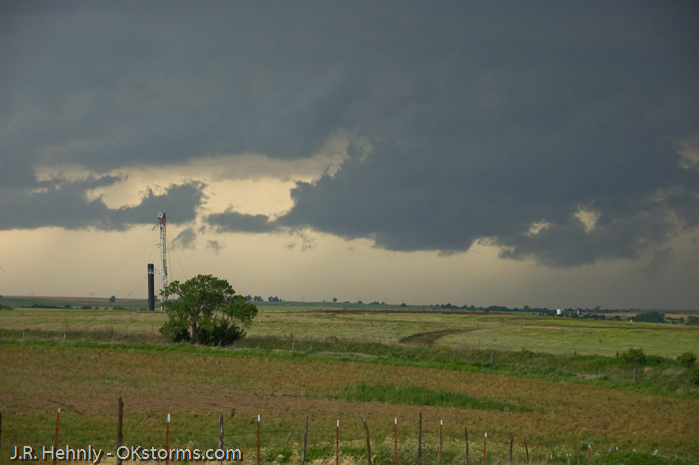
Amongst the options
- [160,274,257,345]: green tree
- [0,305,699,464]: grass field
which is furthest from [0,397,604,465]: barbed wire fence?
[160,274,257,345]: green tree

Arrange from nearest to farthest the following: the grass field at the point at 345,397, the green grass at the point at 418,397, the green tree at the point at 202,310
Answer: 1. the grass field at the point at 345,397
2. the green grass at the point at 418,397
3. the green tree at the point at 202,310

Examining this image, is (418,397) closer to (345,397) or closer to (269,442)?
(345,397)

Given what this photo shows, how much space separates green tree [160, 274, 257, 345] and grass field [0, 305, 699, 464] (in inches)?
97.3

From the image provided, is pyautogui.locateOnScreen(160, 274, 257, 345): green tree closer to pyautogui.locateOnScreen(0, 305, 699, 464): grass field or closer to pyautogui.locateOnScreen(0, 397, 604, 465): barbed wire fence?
pyautogui.locateOnScreen(0, 305, 699, 464): grass field

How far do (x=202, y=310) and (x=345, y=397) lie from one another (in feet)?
98.1

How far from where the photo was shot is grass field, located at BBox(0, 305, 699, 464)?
25.8 m

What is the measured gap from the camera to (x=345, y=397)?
4038 cm

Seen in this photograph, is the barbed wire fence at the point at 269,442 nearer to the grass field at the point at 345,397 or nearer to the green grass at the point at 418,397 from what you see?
the grass field at the point at 345,397

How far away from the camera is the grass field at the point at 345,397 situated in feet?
84.5

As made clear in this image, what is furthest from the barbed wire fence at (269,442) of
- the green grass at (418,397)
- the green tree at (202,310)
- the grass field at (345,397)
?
the green tree at (202,310)

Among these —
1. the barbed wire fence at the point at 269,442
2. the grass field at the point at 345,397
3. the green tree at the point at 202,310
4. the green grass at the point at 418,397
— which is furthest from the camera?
the green tree at the point at 202,310

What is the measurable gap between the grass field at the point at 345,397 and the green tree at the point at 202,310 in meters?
2.47

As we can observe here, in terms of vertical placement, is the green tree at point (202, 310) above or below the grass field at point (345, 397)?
above

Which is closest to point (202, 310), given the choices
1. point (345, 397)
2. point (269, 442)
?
point (345, 397)
